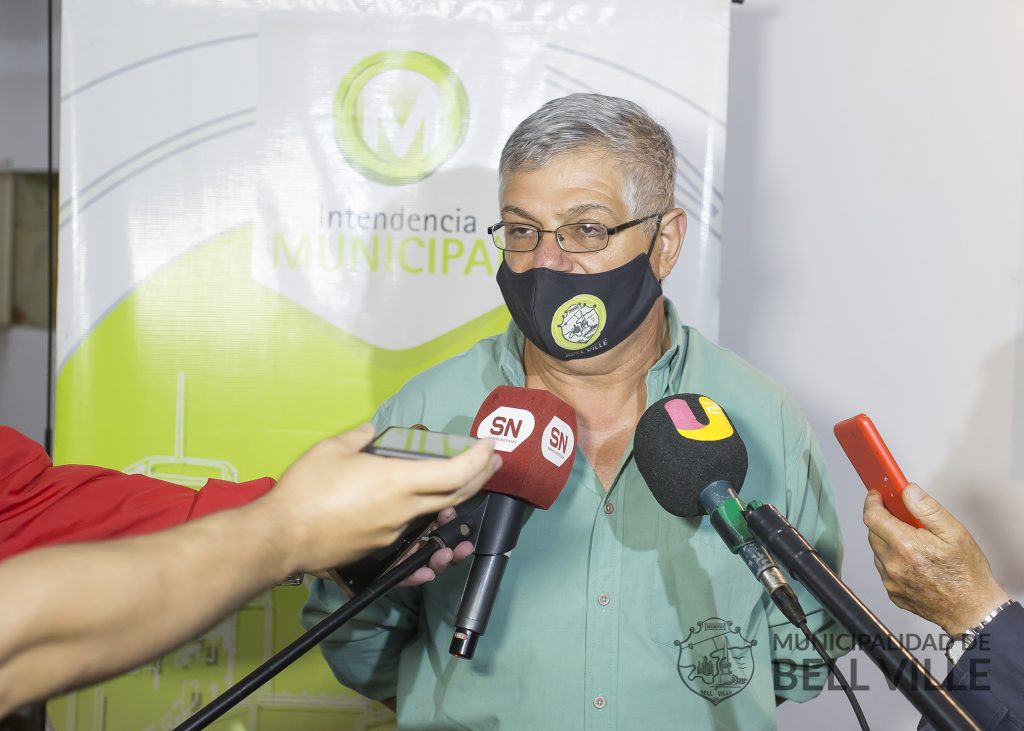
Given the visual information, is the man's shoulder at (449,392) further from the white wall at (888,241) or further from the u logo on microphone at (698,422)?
the white wall at (888,241)

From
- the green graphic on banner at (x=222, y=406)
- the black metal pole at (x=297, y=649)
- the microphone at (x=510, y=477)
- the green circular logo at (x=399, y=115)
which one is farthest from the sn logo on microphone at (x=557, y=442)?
the green circular logo at (x=399, y=115)

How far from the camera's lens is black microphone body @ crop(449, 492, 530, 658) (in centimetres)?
111

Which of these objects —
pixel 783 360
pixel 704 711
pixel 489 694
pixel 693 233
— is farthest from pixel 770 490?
pixel 783 360

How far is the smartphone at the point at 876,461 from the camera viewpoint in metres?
1.38

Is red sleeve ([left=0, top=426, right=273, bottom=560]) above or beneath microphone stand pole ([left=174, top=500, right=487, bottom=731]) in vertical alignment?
beneath

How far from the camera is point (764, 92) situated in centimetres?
295

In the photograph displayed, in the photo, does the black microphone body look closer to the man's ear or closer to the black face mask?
the black face mask

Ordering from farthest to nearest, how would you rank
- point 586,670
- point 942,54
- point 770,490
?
point 942,54, point 770,490, point 586,670

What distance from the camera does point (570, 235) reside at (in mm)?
1771

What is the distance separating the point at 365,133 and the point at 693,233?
2.83 ft

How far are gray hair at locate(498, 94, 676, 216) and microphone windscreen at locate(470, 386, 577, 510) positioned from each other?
0.58 m

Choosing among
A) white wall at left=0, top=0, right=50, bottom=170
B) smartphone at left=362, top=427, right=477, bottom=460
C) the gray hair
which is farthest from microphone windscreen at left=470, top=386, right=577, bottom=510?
white wall at left=0, top=0, right=50, bottom=170

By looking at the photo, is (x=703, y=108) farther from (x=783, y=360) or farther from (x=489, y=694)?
(x=489, y=694)

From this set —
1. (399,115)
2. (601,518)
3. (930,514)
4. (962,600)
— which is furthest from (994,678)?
(399,115)
